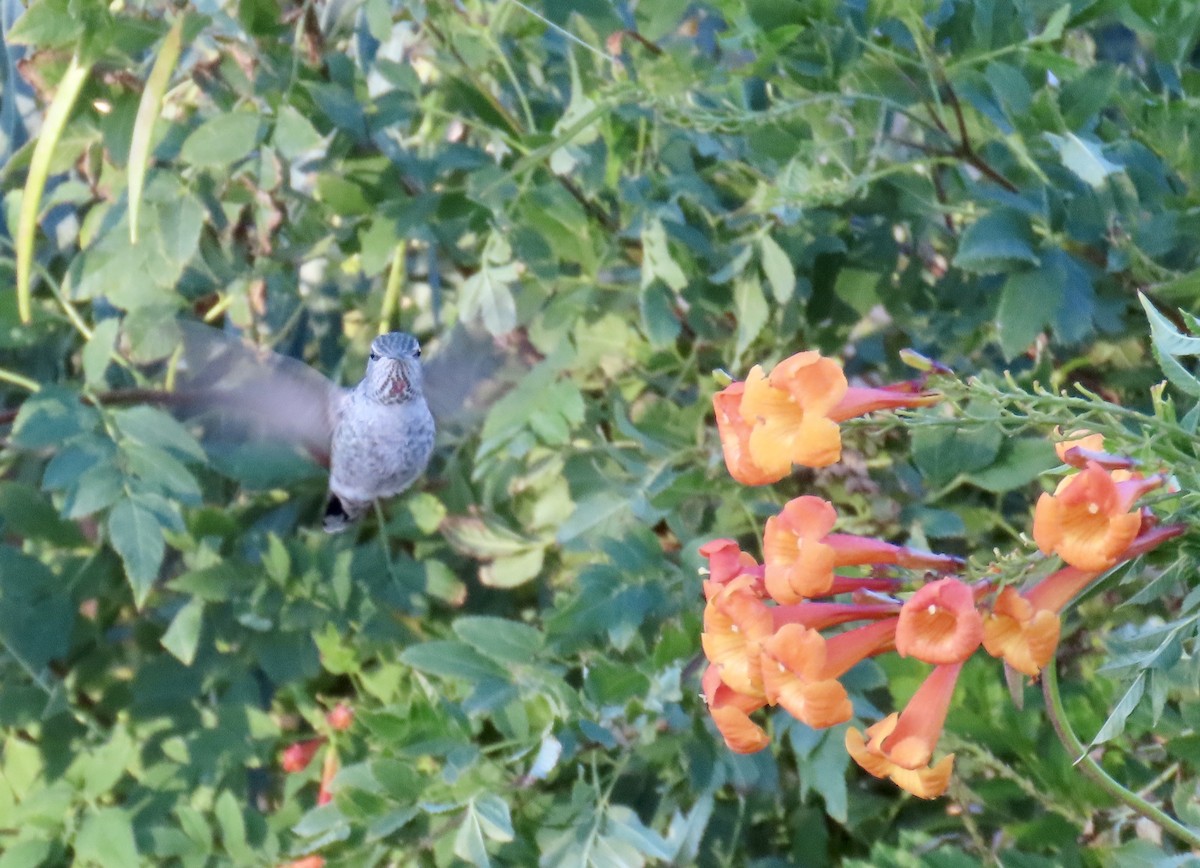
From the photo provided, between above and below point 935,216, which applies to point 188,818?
below

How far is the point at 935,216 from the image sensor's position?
6.98 ft

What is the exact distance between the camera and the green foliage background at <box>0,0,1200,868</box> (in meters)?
1.83

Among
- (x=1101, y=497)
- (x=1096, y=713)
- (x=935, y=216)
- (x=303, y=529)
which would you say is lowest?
(x=303, y=529)

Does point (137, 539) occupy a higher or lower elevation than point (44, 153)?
lower

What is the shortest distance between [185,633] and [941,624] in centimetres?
156

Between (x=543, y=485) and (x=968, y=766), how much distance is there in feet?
2.94

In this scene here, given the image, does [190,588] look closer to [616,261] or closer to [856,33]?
[616,261]

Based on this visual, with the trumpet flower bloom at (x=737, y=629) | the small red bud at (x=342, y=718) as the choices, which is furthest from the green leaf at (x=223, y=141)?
the trumpet flower bloom at (x=737, y=629)

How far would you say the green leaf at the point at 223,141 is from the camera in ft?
6.78

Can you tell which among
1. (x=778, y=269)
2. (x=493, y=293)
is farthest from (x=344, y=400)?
(x=778, y=269)

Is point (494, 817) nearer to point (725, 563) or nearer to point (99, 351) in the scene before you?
point (725, 563)

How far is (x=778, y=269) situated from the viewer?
1962 millimetres

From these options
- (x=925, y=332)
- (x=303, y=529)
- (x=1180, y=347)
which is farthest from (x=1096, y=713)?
(x=303, y=529)

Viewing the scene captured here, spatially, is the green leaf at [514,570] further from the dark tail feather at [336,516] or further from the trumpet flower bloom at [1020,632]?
the trumpet flower bloom at [1020,632]
